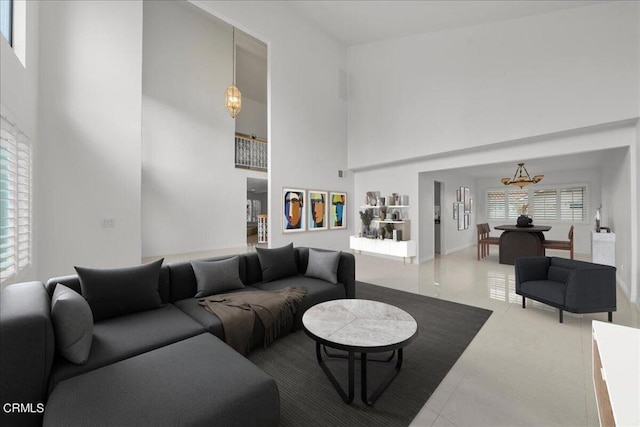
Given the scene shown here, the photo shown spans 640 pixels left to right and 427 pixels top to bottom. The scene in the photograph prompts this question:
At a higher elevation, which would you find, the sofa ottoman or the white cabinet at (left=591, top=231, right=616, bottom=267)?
the white cabinet at (left=591, top=231, right=616, bottom=267)

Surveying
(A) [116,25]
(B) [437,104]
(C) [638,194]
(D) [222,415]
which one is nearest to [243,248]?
(A) [116,25]

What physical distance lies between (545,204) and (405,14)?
791 cm

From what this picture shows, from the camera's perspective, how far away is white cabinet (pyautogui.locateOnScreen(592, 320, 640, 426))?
2.99 ft

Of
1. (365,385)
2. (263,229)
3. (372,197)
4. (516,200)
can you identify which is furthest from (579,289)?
(516,200)

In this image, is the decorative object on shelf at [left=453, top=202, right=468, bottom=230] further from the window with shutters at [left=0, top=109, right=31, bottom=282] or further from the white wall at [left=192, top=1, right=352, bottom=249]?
the window with shutters at [left=0, top=109, right=31, bottom=282]

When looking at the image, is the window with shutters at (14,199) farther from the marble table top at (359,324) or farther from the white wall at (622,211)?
the white wall at (622,211)

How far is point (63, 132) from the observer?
3.68 meters

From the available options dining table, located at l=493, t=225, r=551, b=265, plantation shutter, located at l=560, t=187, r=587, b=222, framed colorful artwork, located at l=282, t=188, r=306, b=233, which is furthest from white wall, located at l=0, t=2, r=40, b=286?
plantation shutter, located at l=560, t=187, r=587, b=222

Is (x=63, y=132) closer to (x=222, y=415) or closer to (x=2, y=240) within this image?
(x=2, y=240)

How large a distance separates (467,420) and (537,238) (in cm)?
640

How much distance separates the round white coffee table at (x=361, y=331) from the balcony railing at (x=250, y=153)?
23.3ft

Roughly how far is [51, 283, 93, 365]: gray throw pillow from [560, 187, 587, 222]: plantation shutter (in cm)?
1188

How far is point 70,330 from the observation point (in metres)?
1.68

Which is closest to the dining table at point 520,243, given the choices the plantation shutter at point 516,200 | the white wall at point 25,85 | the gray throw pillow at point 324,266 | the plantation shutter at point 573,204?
the plantation shutter at point 573,204
